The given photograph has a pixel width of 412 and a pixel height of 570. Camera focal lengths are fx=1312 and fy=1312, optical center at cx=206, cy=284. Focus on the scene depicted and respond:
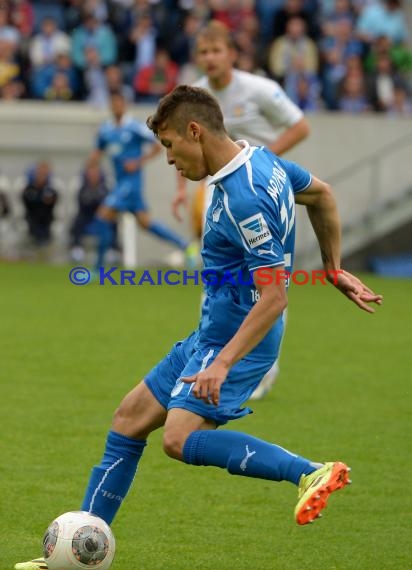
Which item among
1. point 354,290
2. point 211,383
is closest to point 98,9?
point 354,290

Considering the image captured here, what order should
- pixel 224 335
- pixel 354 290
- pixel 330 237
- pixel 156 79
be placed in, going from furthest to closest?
pixel 156 79
pixel 330 237
pixel 354 290
pixel 224 335

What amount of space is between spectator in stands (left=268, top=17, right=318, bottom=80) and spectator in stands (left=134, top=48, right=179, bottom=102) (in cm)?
163

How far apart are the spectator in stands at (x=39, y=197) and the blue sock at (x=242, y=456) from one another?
51.1ft

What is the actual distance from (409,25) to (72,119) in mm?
7068

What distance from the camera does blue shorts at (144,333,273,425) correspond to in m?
4.96

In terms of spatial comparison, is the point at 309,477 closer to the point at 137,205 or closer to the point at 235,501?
the point at 235,501

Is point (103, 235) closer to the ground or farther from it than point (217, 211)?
closer to the ground

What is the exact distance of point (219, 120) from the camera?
4.93 m

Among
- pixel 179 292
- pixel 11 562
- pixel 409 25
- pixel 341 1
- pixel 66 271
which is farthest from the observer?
pixel 409 25

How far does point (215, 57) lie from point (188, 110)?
404cm

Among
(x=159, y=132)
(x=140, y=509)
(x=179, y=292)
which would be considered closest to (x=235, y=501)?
(x=140, y=509)

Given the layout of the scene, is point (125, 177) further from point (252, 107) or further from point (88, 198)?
point (252, 107)

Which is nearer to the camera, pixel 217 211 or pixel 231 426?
pixel 217 211

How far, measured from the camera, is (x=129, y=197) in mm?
17844
